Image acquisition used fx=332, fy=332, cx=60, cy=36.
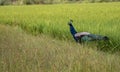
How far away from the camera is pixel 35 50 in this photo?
494 centimetres

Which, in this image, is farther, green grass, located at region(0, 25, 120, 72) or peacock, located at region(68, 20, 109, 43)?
peacock, located at region(68, 20, 109, 43)

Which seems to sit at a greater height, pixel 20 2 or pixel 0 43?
pixel 0 43

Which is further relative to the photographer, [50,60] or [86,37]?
[86,37]

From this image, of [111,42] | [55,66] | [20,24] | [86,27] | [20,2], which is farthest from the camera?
[20,2]

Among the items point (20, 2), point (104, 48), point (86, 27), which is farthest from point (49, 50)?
point (20, 2)

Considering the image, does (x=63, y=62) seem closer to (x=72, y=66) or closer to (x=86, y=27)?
(x=72, y=66)

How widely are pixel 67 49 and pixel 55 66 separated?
1.28 metres

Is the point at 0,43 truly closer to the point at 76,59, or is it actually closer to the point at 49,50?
the point at 49,50

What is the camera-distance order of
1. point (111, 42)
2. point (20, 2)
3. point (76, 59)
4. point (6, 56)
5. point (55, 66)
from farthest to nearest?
point (20, 2) < point (111, 42) < point (6, 56) < point (76, 59) < point (55, 66)

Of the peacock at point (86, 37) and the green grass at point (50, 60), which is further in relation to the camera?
the peacock at point (86, 37)

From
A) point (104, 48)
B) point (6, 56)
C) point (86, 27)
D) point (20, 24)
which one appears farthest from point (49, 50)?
point (20, 24)

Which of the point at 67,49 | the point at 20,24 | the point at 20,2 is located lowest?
the point at 20,2

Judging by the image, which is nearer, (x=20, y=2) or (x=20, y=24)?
(x=20, y=24)

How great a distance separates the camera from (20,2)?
3431 centimetres
